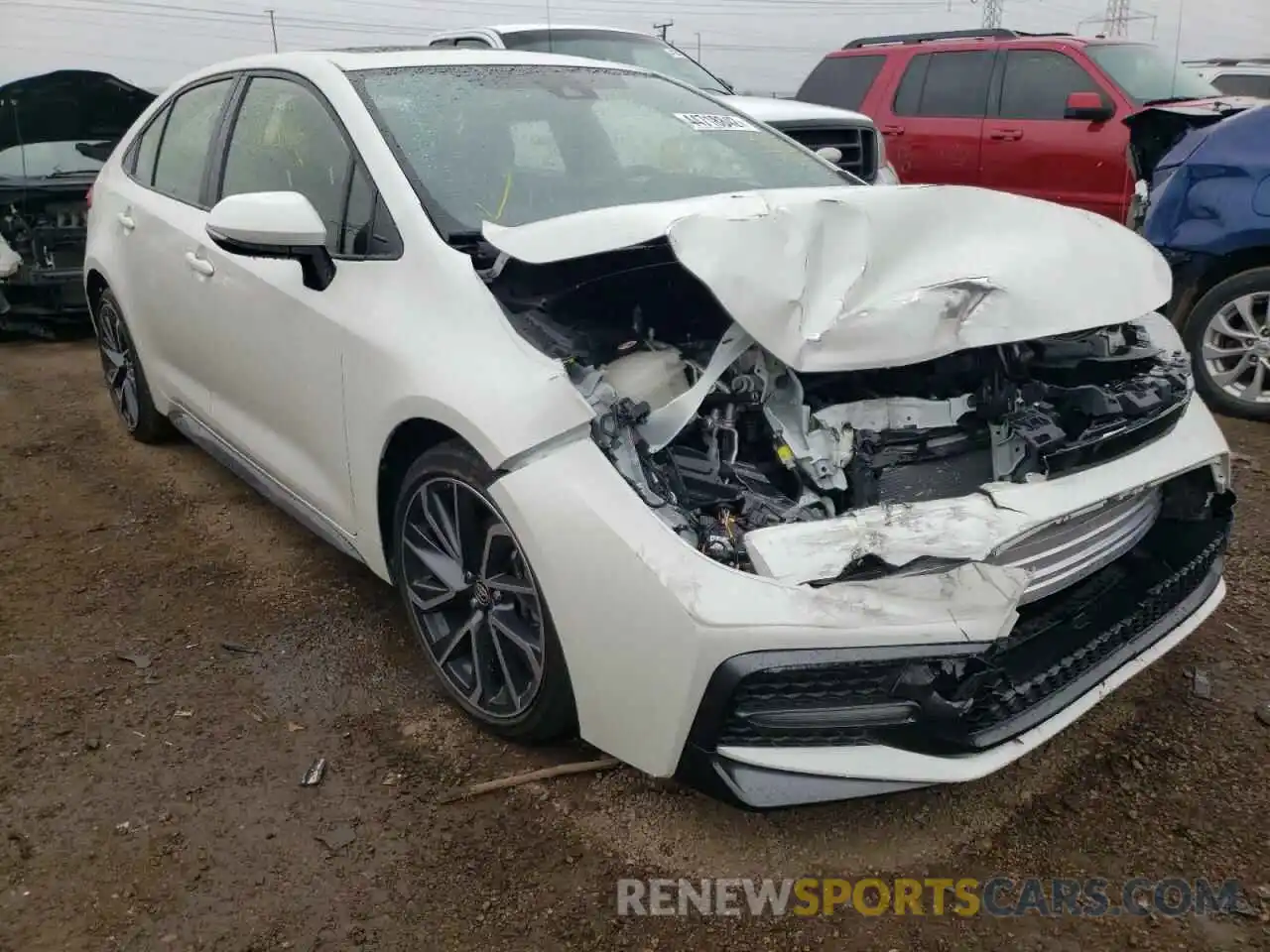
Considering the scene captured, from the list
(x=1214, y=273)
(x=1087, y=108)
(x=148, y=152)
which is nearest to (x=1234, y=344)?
(x=1214, y=273)

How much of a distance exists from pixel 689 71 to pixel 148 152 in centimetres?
434

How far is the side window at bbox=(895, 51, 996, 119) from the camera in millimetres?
7930

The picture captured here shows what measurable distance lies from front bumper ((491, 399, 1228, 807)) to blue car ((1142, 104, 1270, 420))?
3.08 m

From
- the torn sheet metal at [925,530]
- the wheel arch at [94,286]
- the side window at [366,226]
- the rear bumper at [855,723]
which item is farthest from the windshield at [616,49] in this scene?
the rear bumper at [855,723]

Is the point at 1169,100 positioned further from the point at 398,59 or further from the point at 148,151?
the point at 148,151

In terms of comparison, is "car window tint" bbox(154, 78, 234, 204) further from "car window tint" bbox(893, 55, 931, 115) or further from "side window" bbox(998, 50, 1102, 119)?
"car window tint" bbox(893, 55, 931, 115)

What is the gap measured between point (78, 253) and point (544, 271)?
18.1 ft

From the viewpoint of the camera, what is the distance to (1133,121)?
5.34m

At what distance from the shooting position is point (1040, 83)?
24.9ft

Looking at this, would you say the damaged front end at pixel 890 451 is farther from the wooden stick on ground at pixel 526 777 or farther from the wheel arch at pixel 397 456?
the wooden stick on ground at pixel 526 777

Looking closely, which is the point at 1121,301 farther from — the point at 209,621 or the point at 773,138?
the point at 209,621

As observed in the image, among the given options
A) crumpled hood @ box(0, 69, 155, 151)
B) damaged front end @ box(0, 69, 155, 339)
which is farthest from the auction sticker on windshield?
damaged front end @ box(0, 69, 155, 339)

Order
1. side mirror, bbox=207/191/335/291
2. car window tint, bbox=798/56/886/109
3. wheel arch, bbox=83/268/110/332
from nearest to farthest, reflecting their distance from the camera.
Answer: side mirror, bbox=207/191/335/291, wheel arch, bbox=83/268/110/332, car window tint, bbox=798/56/886/109

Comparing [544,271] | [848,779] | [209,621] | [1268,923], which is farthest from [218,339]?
[1268,923]
